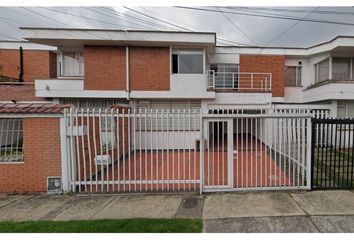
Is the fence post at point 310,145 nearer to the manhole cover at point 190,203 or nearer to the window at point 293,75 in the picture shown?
the manhole cover at point 190,203

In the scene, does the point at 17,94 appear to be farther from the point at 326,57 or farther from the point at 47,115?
the point at 326,57

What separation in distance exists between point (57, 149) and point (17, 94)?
8866 millimetres

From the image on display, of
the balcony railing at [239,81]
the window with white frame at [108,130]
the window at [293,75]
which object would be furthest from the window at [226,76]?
the window with white frame at [108,130]

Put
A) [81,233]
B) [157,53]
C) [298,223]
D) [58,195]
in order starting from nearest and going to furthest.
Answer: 1. [81,233]
2. [298,223]
3. [58,195]
4. [157,53]

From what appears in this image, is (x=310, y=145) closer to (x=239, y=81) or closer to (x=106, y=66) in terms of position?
(x=239, y=81)

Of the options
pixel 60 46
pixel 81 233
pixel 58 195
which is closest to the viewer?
pixel 81 233

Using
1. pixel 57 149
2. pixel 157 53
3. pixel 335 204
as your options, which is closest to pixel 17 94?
pixel 157 53

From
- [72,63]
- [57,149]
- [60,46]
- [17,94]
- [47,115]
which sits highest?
[60,46]

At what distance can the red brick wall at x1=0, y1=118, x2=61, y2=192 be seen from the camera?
5.17 m

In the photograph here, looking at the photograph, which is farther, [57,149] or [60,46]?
[60,46]

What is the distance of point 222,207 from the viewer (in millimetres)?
4340

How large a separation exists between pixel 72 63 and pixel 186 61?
6.72m

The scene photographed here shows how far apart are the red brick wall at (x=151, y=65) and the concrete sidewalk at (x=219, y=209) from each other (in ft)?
23.4

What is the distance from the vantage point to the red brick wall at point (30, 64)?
1472 cm
